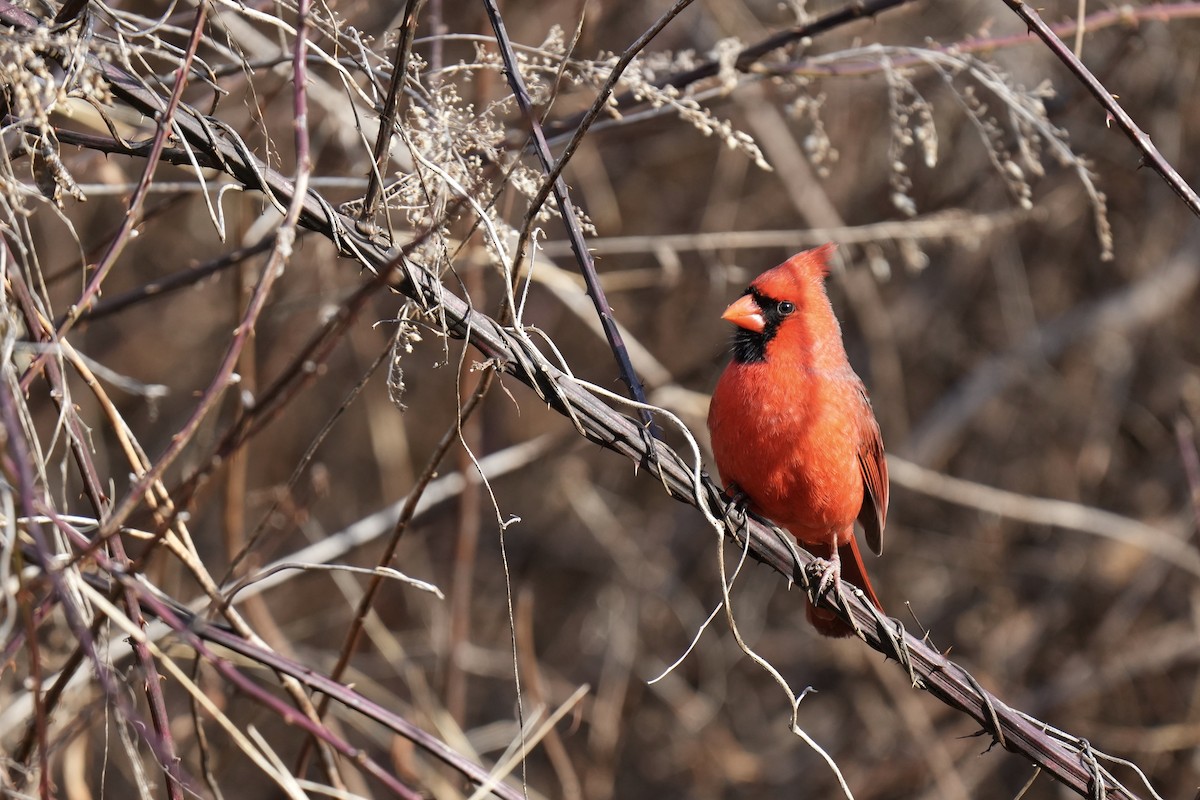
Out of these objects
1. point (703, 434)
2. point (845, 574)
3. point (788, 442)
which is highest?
point (788, 442)

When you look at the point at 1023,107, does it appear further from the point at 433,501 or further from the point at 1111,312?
the point at 1111,312

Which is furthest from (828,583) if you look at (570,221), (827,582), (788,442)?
(570,221)

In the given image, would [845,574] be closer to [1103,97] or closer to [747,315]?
[747,315]

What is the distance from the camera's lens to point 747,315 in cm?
285

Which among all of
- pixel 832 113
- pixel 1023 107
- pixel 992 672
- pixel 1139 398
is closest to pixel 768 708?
pixel 992 672

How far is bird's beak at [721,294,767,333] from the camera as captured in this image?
2.84 m

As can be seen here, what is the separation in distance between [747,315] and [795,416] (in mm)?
289

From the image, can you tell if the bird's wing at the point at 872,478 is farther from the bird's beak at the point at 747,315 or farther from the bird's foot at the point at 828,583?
the bird's foot at the point at 828,583

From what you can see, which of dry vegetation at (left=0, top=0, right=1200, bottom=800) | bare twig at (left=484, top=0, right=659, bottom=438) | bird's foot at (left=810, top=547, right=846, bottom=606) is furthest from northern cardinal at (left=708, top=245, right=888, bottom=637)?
dry vegetation at (left=0, top=0, right=1200, bottom=800)

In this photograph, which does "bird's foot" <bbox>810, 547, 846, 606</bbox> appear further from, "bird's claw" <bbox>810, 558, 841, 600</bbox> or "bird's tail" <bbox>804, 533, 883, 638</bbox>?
"bird's tail" <bbox>804, 533, 883, 638</bbox>

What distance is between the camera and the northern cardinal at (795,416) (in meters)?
2.73

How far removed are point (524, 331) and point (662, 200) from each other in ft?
13.4

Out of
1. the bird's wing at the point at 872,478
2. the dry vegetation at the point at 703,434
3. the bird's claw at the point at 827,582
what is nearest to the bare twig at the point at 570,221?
the bird's claw at the point at 827,582

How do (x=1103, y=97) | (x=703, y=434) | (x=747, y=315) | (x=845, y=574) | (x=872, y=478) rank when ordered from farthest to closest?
(x=703, y=434)
(x=845, y=574)
(x=872, y=478)
(x=747, y=315)
(x=1103, y=97)
